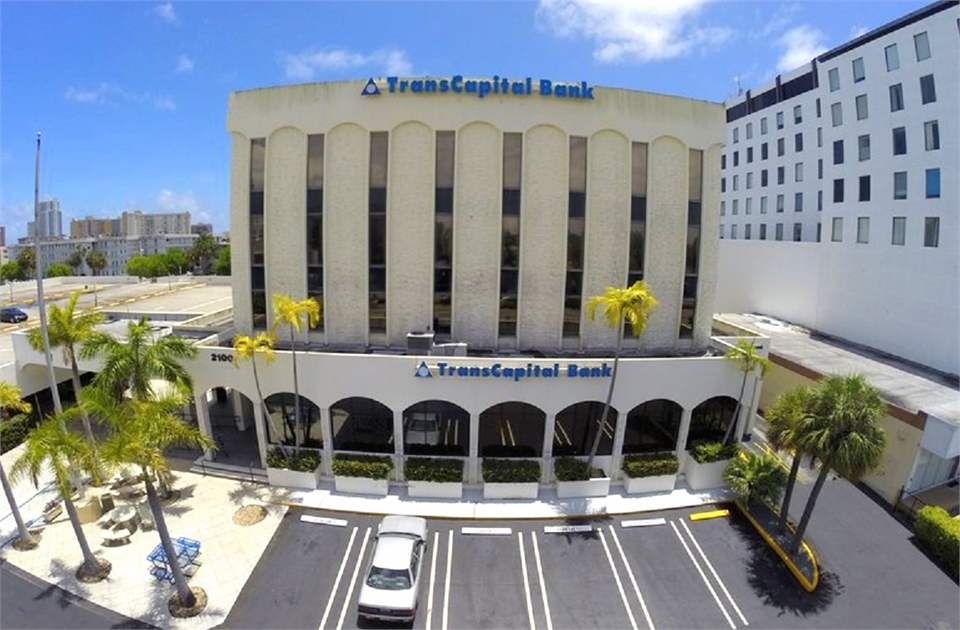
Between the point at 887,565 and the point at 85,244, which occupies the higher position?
the point at 85,244

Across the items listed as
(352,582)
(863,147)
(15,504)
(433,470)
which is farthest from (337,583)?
(863,147)

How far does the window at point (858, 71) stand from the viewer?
39.5m

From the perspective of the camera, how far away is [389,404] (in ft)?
85.9

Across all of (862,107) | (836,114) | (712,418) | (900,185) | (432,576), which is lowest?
(432,576)

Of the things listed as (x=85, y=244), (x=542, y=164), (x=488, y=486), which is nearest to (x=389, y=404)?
(x=488, y=486)

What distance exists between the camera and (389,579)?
62.3 feet

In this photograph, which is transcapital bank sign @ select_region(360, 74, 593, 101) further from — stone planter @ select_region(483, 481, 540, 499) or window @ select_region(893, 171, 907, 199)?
window @ select_region(893, 171, 907, 199)

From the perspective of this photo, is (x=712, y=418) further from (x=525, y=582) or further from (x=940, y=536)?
(x=525, y=582)

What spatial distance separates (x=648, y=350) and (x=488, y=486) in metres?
13.5

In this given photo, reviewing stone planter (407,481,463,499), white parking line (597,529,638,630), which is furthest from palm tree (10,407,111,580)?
white parking line (597,529,638,630)

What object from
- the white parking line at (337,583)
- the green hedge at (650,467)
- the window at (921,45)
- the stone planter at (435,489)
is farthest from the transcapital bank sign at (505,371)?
the window at (921,45)

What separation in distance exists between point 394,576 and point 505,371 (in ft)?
34.8

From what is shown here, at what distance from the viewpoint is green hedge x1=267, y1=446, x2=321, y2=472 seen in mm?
26469

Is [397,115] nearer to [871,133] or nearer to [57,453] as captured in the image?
[57,453]
